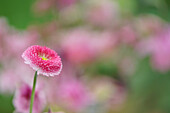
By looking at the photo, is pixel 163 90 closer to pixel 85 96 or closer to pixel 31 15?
pixel 85 96

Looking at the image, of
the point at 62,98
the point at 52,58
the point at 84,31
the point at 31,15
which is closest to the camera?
the point at 52,58

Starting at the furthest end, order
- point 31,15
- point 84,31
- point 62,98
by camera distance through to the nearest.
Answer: point 31,15 → point 84,31 → point 62,98

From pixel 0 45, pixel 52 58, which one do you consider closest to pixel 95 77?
pixel 0 45

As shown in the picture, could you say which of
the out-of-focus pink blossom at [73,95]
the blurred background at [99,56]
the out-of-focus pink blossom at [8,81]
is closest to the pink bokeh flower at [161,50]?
the blurred background at [99,56]

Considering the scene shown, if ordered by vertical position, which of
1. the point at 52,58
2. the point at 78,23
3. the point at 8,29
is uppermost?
the point at 78,23

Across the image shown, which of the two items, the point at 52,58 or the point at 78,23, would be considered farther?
the point at 78,23

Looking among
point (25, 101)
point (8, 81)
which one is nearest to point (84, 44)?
point (8, 81)

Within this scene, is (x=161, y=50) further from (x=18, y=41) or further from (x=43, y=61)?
(x=43, y=61)

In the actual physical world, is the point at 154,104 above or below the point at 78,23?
below
